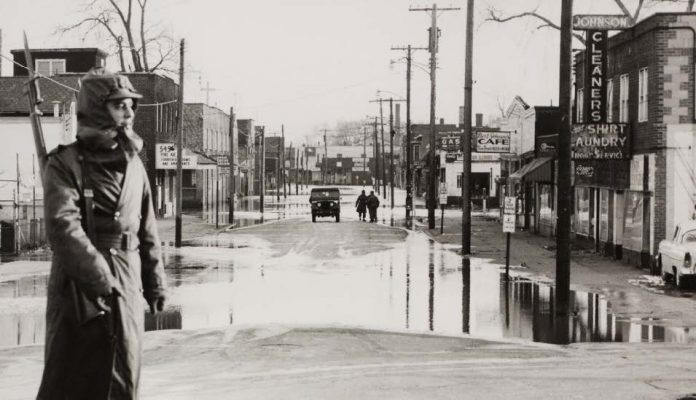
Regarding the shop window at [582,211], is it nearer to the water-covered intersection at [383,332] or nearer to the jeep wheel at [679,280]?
the water-covered intersection at [383,332]

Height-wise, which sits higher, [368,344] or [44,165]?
[44,165]

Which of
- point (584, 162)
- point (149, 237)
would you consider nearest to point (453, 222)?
point (584, 162)

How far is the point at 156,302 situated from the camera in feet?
17.3

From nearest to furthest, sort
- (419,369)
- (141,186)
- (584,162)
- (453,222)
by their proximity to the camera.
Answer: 1. (141,186)
2. (419,369)
3. (584,162)
4. (453,222)

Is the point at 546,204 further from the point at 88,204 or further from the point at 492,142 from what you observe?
the point at 88,204

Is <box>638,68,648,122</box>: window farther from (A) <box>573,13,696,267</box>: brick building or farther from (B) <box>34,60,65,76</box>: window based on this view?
(B) <box>34,60,65,76</box>: window

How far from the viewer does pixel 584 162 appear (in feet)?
94.3

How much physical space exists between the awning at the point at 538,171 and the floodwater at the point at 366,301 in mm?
10769

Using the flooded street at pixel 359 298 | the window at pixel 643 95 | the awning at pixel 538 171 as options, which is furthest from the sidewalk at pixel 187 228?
the window at pixel 643 95

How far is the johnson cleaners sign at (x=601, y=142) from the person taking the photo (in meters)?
25.7

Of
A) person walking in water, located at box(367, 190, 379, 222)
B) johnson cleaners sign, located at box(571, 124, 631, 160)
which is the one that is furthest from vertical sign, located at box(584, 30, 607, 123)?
person walking in water, located at box(367, 190, 379, 222)

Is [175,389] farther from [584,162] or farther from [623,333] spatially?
[584,162]

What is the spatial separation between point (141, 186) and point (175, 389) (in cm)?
437

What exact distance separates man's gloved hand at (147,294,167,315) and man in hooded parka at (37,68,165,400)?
19 centimetres
